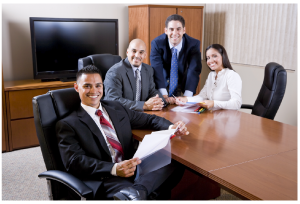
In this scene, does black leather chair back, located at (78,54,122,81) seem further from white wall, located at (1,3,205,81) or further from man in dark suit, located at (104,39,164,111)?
white wall, located at (1,3,205,81)

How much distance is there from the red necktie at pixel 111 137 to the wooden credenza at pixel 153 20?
2619 mm

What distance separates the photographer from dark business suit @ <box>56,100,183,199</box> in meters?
1.73

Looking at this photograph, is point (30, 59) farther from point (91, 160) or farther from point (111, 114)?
point (91, 160)

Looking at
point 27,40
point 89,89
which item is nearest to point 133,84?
point 89,89

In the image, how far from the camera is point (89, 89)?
6.48 ft

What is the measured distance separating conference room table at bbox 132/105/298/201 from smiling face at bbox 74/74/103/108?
38cm

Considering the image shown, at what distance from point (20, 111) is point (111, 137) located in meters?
2.11

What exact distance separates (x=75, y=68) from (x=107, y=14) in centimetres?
105

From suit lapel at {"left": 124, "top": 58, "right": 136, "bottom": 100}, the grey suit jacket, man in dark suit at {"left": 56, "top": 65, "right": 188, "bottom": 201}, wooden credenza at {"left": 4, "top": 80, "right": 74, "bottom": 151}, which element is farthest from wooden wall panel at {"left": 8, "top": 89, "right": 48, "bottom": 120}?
man in dark suit at {"left": 56, "top": 65, "right": 188, "bottom": 201}

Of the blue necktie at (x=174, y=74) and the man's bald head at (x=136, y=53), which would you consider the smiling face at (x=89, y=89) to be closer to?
the man's bald head at (x=136, y=53)

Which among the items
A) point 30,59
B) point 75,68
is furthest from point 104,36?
point 30,59

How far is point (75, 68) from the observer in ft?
13.7

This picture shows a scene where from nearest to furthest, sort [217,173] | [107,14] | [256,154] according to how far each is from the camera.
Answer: [217,173] → [256,154] → [107,14]

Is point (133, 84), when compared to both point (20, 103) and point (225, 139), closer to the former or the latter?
point (225, 139)
